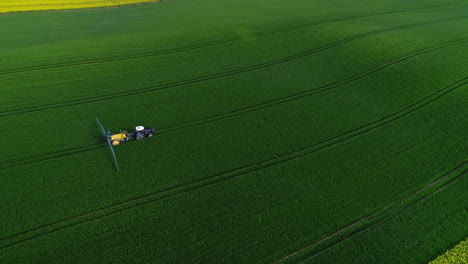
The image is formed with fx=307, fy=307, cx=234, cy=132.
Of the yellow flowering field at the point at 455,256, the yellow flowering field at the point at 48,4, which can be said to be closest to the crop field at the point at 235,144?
the yellow flowering field at the point at 455,256

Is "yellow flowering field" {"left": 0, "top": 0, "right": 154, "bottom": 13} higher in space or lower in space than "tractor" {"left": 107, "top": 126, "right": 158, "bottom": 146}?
higher

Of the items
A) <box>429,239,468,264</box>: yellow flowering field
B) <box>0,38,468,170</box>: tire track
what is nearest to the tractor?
<box>0,38,468,170</box>: tire track

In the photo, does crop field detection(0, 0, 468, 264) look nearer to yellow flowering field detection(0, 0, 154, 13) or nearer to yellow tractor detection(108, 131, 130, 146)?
yellow tractor detection(108, 131, 130, 146)

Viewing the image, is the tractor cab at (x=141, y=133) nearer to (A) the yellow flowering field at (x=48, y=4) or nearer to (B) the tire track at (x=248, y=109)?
(B) the tire track at (x=248, y=109)

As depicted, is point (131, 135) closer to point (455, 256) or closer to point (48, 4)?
point (455, 256)

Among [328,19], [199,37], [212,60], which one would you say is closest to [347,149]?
[212,60]

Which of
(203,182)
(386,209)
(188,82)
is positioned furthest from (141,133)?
(386,209)
